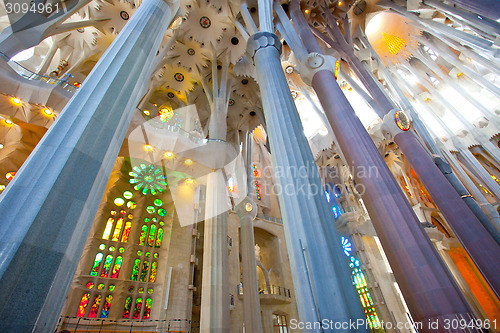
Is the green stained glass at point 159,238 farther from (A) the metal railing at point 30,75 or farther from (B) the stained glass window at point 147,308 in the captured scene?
(A) the metal railing at point 30,75

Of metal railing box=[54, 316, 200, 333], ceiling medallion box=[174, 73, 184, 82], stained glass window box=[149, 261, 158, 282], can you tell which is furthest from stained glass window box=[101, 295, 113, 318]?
ceiling medallion box=[174, 73, 184, 82]

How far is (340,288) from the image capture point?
8.98 feet

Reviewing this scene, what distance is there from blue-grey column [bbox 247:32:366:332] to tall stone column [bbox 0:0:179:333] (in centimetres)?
244

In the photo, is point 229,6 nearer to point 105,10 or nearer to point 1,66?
point 105,10

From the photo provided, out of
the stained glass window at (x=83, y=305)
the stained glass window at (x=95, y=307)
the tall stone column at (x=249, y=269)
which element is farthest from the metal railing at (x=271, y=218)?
the stained glass window at (x=83, y=305)

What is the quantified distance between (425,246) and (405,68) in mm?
13715

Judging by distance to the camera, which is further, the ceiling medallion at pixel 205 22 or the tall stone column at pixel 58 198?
the ceiling medallion at pixel 205 22

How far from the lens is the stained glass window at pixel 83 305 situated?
27.9 ft

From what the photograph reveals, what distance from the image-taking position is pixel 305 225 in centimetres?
327

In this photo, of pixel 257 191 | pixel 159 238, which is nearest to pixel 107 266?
pixel 159 238

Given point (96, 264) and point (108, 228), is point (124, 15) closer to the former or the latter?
point (108, 228)

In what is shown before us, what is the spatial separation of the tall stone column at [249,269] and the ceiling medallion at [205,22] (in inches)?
276

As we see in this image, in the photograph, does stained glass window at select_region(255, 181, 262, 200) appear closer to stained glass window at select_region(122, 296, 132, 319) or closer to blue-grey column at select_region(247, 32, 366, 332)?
stained glass window at select_region(122, 296, 132, 319)

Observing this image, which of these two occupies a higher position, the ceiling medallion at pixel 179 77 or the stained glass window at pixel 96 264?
the ceiling medallion at pixel 179 77
